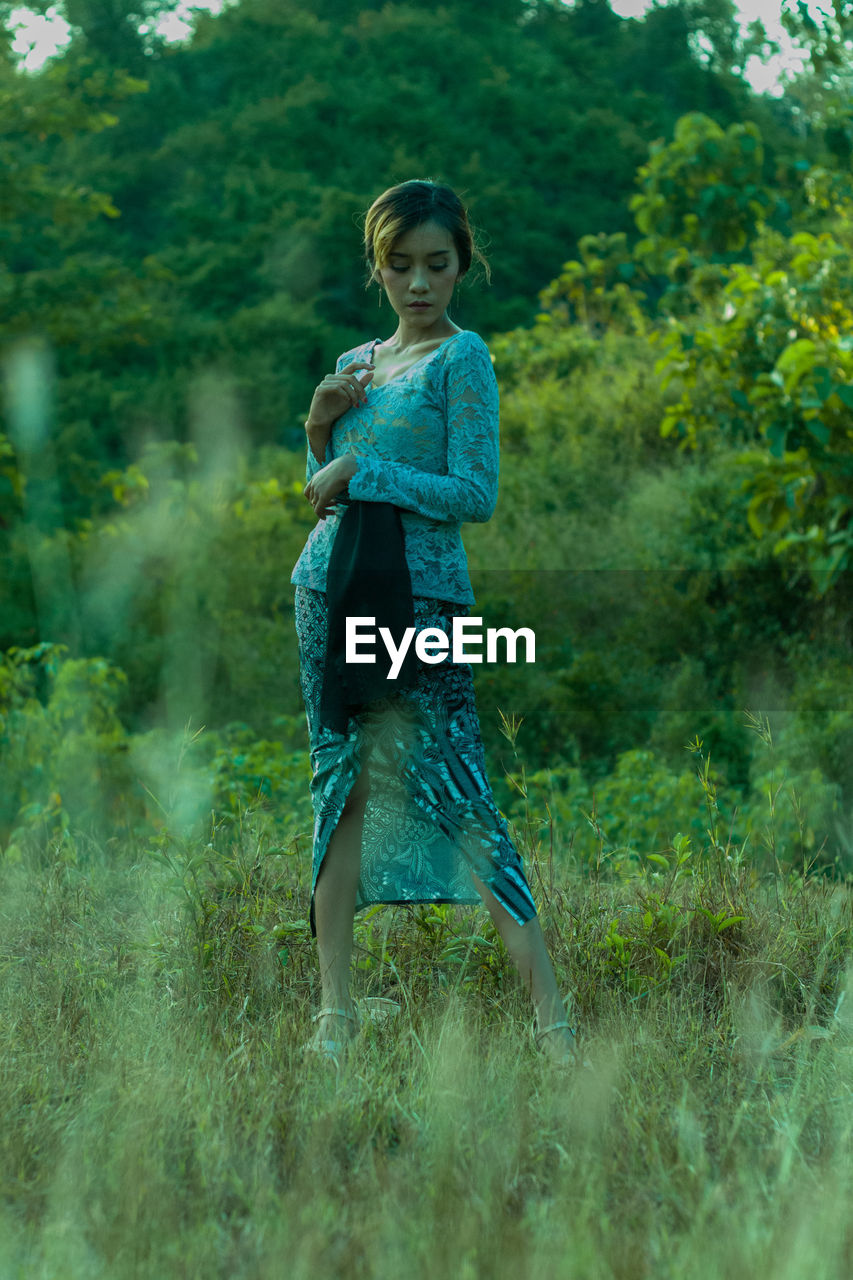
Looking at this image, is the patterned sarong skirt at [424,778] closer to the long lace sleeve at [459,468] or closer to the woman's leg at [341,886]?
the woman's leg at [341,886]

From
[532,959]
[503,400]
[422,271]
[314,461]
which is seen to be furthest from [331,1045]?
[503,400]

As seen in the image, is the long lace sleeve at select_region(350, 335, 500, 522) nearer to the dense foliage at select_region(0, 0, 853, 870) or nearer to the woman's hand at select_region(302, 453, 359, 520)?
the woman's hand at select_region(302, 453, 359, 520)

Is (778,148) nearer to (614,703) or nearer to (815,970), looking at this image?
(614,703)

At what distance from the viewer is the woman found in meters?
2.54

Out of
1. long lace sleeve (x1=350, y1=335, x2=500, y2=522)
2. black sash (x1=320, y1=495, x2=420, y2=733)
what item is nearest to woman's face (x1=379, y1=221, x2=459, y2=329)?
long lace sleeve (x1=350, y1=335, x2=500, y2=522)

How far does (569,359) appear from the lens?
11336mm

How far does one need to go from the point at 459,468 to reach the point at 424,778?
0.65m

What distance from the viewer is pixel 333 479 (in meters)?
2.54

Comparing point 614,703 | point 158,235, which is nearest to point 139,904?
point 614,703

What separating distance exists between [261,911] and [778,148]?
52.2 feet

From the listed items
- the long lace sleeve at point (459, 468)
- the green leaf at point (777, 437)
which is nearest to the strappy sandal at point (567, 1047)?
the long lace sleeve at point (459, 468)

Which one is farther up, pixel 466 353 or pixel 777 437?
pixel 777 437

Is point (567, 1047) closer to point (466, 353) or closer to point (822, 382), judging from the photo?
point (466, 353)

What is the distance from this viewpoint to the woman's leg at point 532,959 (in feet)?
8.33
